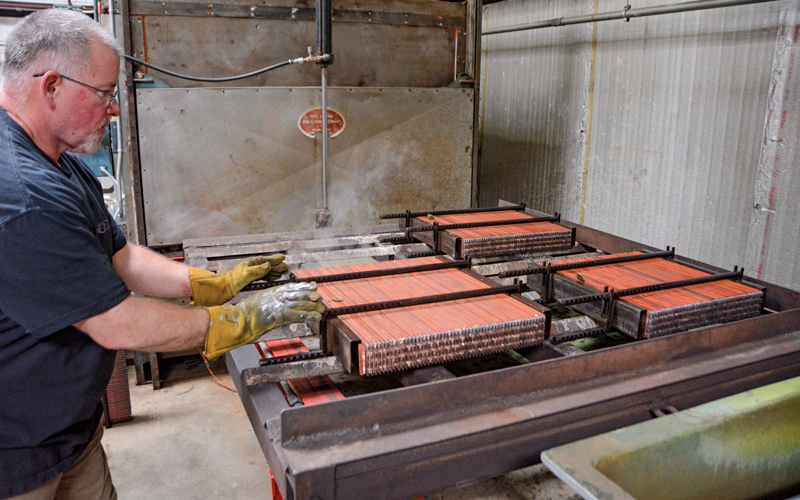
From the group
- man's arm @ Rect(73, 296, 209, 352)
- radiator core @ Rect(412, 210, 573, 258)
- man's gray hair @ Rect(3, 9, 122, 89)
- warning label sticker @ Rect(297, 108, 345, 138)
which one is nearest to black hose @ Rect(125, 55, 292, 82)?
warning label sticker @ Rect(297, 108, 345, 138)

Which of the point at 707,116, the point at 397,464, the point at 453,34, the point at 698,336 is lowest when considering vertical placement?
the point at 397,464

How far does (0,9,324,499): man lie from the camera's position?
4.27 feet

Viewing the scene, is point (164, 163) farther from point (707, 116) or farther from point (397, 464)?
point (707, 116)

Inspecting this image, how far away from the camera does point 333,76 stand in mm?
4105

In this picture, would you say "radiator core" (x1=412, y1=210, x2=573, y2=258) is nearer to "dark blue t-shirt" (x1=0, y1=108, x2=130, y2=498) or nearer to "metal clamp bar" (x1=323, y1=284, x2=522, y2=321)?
"metal clamp bar" (x1=323, y1=284, x2=522, y2=321)

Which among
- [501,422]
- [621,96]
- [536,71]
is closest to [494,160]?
[536,71]

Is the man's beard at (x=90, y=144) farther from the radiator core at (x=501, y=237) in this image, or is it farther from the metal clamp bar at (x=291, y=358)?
the radiator core at (x=501, y=237)

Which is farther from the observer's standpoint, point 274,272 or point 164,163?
point 164,163

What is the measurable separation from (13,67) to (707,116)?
3621 mm

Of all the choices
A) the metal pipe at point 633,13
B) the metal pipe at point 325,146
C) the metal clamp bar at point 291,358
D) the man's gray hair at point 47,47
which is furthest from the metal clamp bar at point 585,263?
the metal pipe at point 325,146

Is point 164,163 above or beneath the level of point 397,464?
above

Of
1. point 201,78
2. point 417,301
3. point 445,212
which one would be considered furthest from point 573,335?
point 201,78

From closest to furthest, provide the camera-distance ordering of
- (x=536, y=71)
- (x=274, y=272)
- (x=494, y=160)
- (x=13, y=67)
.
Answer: (x=13, y=67), (x=274, y=272), (x=536, y=71), (x=494, y=160)

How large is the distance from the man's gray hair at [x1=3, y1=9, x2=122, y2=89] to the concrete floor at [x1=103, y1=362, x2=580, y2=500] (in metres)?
2.15
